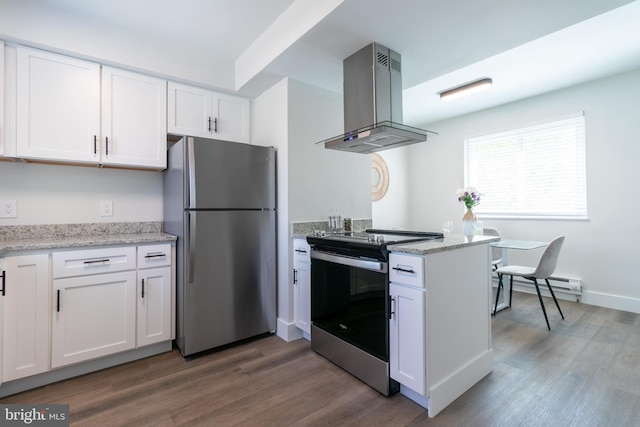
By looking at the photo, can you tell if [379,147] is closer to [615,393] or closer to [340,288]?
[340,288]

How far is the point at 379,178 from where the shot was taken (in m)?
4.84

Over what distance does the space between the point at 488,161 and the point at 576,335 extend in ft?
8.25

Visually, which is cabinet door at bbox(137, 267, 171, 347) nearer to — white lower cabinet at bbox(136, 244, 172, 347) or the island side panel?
white lower cabinet at bbox(136, 244, 172, 347)

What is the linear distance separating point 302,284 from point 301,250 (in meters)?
0.29

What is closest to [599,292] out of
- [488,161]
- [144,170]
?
[488,161]

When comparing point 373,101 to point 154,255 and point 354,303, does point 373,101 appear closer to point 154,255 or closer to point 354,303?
point 354,303

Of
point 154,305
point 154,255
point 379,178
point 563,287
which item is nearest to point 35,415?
point 154,305

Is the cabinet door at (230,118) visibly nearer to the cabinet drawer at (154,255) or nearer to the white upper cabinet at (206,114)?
the white upper cabinet at (206,114)

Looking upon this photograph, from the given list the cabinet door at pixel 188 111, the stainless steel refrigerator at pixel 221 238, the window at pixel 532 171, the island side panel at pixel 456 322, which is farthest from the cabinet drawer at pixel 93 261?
the window at pixel 532 171

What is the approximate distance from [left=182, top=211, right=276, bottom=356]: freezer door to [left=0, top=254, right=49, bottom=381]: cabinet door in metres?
0.81

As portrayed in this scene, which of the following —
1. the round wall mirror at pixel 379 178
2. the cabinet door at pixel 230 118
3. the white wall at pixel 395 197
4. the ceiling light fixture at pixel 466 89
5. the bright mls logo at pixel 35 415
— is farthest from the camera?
the white wall at pixel 395 197

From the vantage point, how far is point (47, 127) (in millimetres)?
2084

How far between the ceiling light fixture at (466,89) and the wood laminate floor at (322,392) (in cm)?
266

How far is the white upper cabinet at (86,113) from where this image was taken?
204 cm
